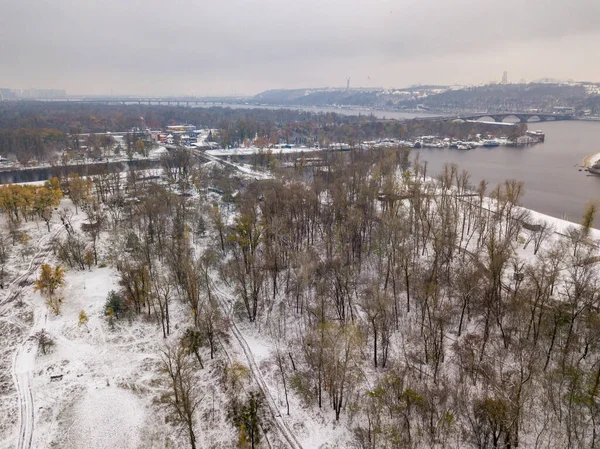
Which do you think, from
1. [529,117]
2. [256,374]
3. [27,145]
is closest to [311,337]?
[256,374]

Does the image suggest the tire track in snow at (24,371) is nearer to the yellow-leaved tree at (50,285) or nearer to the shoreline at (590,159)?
the yellow-leaved tree at (50,285)

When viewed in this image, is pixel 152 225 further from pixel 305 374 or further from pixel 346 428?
pixel 346 428

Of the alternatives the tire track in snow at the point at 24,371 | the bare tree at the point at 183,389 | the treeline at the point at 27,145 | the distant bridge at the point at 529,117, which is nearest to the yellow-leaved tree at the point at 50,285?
the tire track in snow at the point at 24,371

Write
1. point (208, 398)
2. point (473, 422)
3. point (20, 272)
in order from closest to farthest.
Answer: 1. point (473, 422)
2. point (208, 398)
3. point (20, 272)

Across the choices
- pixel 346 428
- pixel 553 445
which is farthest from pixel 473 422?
pixel 346 428

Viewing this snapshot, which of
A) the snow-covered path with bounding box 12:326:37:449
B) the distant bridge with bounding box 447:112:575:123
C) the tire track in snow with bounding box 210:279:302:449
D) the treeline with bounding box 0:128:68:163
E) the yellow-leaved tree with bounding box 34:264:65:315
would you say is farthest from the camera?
the distant bridge with bounding box 447:112:575:123

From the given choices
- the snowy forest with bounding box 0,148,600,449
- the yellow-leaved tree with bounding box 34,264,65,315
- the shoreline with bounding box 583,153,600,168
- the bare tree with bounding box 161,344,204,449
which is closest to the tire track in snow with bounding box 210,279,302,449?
the snowy forest with bounding box 0,148,600,449

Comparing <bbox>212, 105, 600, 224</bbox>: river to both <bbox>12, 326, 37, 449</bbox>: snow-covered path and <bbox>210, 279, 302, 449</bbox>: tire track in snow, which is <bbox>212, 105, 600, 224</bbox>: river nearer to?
<bbox>210, 279, 302, 449</bbox>: tire track in snow
